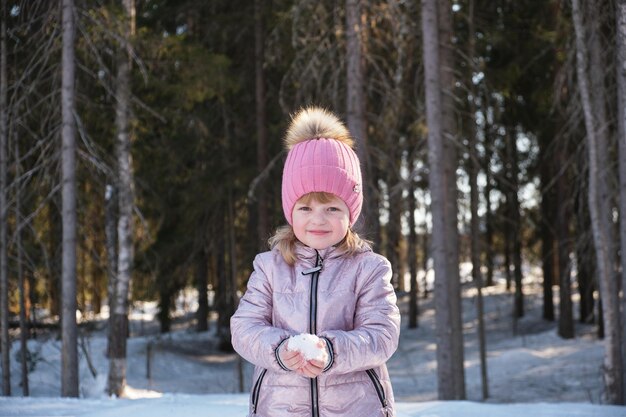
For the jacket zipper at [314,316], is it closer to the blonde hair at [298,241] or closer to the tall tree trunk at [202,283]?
the blonde hair at [298,241]

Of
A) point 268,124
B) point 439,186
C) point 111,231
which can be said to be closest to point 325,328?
point 439,186

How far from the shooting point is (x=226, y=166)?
18047 millimetres

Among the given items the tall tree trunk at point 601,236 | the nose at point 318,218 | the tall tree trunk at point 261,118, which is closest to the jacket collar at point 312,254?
the nose at point 318,218

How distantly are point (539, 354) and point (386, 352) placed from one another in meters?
17.9

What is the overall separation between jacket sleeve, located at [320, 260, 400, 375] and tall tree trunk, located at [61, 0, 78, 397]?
8.01 meters

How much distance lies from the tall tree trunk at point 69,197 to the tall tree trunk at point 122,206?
1.44m

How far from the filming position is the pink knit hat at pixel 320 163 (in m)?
3.27

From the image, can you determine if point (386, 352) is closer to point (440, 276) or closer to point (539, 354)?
point (440, 276)

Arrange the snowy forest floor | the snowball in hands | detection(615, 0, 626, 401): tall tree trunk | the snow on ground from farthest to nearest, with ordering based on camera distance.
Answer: the snowy forest floor → the snow on ground → detection(615, 0, 626, 401): tall tree trunk → the snowball in hands

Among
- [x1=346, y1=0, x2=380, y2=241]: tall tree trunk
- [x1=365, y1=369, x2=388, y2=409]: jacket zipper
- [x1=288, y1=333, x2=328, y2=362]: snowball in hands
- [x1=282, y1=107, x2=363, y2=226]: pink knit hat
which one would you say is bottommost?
[x1=365, y1=369, x2=388, y2=409]: jacket zipper

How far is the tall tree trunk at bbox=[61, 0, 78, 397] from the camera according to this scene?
10266mm

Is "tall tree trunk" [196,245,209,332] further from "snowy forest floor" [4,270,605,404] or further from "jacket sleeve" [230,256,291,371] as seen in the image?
"jacket sleeve" [230,256,291,371]

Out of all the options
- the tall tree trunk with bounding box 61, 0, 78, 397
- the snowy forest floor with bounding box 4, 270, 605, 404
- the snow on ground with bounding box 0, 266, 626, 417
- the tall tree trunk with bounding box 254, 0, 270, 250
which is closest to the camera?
the tall tree trunk with bounding box 61, 0, 78, 397

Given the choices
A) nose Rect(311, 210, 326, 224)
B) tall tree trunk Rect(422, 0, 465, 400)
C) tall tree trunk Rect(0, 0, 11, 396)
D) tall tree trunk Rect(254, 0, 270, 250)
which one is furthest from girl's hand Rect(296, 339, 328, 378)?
tall tree trunk Rect(254, 0, 270, 250)
